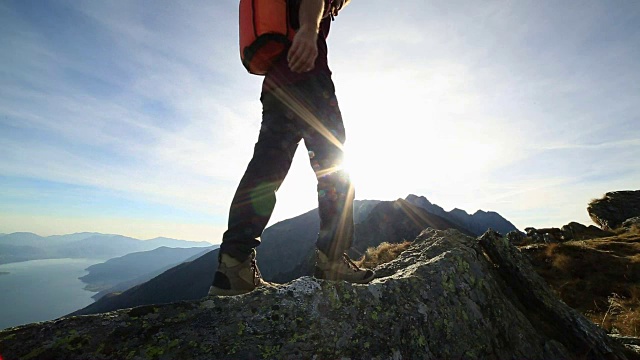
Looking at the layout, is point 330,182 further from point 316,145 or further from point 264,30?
point 264,30

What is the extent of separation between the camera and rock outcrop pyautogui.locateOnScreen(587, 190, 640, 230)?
31.4m

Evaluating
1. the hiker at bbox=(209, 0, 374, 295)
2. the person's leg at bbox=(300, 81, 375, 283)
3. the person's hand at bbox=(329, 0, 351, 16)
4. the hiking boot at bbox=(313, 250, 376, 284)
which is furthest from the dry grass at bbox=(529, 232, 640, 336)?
the person's hand at bbox=(329, 0, 351, 16)

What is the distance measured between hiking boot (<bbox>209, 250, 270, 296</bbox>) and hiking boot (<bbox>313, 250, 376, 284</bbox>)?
0.89 m

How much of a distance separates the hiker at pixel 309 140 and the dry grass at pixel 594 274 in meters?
6.97

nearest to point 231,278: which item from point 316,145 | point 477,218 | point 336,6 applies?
point 316,145

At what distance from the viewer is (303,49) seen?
2.93 meters

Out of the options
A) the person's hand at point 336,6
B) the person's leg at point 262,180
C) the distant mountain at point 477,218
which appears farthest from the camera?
the distant mountain at point 477,218

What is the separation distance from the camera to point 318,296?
6.87ft

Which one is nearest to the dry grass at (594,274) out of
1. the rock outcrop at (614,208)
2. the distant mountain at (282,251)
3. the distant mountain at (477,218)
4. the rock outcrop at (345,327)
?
the rock outcrop at (345,327)

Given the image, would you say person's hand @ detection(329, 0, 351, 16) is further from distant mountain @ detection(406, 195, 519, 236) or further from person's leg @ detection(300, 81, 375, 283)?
distant mountain @ detection(406, 195, 519, 236)

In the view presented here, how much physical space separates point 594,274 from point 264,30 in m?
15.1

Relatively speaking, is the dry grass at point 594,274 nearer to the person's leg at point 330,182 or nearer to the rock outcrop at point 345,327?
the rock outcrop at point 345,327

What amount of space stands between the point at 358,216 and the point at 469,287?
143 metres

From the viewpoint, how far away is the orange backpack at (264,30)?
3105mm
